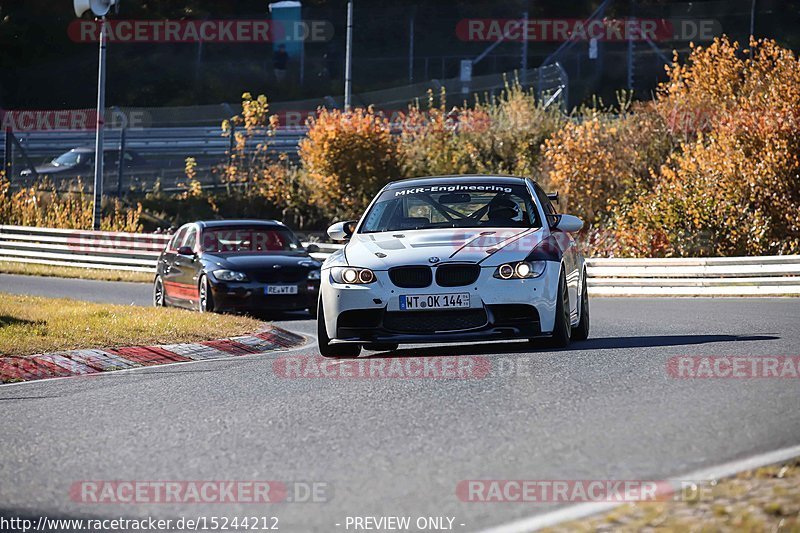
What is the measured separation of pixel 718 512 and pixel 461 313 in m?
5.94

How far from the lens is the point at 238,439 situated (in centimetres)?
776

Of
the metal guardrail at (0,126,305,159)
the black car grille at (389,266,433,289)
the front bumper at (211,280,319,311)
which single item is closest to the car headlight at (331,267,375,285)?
the black car grille at (389,266,433,289)

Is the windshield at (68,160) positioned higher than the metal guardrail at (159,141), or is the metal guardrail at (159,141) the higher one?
the metal guardrail at (159,141)

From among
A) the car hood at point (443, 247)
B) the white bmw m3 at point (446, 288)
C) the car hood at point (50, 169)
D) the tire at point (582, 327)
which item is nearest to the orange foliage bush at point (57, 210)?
the car hood at point (50, 169)

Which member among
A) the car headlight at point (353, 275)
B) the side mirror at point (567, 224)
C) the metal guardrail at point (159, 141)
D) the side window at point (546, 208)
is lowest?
the car headlight at point (353, 275)

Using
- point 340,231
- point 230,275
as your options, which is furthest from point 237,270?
point 340,231

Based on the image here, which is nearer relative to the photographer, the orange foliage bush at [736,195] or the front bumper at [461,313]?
the front bumper at [461,313]

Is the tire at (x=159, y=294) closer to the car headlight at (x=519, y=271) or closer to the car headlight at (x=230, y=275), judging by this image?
the car headlight at (x=230, y=275)

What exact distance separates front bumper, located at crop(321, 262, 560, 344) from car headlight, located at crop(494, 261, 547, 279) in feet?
0.15

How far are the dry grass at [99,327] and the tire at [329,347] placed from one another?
2491mm

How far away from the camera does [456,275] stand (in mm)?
11391

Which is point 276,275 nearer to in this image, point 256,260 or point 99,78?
point 256,260

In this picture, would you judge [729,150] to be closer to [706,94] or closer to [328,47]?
[706,94]

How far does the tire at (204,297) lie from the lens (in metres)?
19.0
